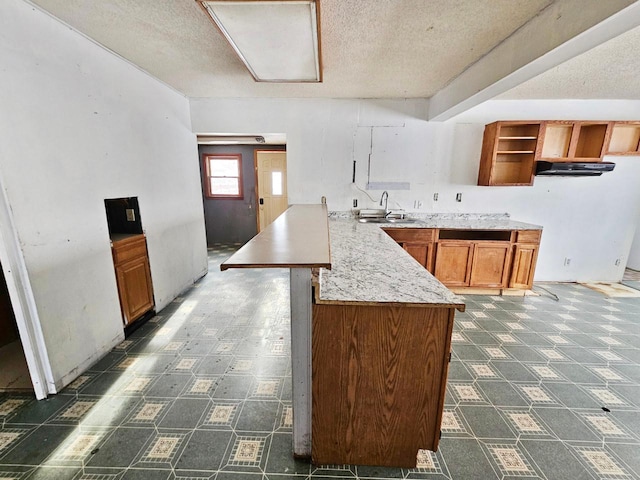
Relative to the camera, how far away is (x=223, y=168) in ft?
19.9

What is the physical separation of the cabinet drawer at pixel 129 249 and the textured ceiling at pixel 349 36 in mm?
1646

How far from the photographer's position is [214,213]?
6219mm

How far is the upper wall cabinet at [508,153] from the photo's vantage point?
3518 millimetres

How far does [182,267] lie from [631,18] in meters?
4.20

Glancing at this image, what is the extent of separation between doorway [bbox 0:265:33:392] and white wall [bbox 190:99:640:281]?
9.14 ft

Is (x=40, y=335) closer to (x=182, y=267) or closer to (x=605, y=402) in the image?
(x=182, y=267)

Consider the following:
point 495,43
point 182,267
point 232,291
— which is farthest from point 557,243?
point 182,267

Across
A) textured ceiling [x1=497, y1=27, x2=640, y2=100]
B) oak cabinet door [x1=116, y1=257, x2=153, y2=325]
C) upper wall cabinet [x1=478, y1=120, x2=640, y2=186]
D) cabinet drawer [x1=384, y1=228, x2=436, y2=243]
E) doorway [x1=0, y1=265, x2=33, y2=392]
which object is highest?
textured ceiling [x1=497, y1=27, x2=640, y2=100]

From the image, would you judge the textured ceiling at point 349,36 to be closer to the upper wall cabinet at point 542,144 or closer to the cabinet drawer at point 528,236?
the upper wall cabinet at point 542,144

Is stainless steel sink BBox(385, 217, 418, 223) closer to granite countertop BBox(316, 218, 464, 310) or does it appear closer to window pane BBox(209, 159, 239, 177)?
granite countertop BBox(316, 218, 464, 310)

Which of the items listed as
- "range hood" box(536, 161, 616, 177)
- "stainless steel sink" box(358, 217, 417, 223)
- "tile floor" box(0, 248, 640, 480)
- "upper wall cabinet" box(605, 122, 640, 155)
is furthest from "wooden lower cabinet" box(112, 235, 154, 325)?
"upper wall cabinet" box(605, 122, 640, 155)

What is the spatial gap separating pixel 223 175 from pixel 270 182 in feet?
3.50

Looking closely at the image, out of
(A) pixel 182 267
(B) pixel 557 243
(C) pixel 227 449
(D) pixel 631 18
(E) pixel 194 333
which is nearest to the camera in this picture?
(D) pixel 631 18

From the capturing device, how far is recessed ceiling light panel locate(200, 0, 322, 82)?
4.87 ft
